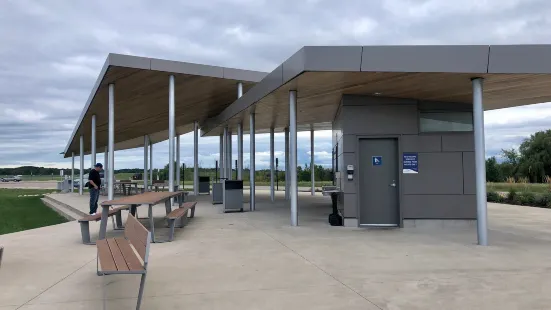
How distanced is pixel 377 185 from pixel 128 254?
6300 mm

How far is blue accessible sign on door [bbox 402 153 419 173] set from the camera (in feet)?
30.5

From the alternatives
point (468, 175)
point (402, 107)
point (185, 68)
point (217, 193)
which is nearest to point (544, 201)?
point (468, 175)

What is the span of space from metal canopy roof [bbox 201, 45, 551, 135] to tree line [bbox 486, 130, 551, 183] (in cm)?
3867

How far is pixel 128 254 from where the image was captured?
176 inches

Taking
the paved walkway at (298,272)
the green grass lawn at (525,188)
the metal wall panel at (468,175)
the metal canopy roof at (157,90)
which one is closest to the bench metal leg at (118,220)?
the paved walkway at (298,272)

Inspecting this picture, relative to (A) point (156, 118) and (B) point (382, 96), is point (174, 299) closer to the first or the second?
(B) point (382, 96)

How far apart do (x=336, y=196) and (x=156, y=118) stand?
13460 mm

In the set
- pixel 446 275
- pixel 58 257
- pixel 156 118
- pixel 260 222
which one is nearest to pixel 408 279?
pixel 446 275

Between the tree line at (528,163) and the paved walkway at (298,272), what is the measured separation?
40.4 m

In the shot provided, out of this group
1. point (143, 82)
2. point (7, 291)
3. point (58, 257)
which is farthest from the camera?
point (143, 82)

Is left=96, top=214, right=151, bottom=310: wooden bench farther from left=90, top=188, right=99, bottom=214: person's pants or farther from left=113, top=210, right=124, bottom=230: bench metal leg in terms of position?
left=90, top=188, right=99, bottom=214: person's pants

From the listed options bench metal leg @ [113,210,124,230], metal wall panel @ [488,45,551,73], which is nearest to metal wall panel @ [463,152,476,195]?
metal wall panel @ [488,45,551,73]

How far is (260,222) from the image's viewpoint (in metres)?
10.3

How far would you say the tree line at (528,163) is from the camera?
43.9 m
